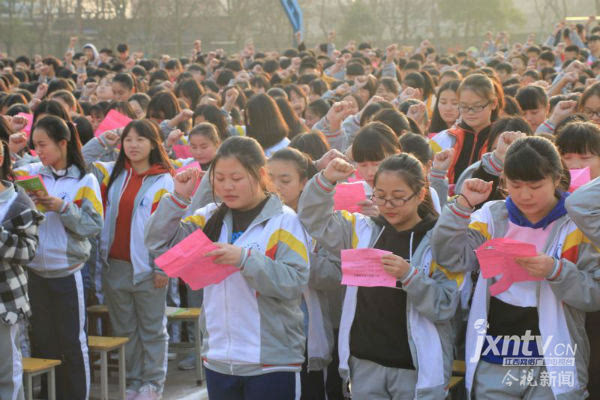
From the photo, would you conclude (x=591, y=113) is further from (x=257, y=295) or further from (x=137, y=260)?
(x=137, y=260)

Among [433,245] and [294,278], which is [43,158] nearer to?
[294,278]

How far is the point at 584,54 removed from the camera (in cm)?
1506

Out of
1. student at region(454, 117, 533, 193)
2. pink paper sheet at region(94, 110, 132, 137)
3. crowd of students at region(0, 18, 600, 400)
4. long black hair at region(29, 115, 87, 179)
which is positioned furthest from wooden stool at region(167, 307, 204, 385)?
student at region(454, 117, 533, 193)

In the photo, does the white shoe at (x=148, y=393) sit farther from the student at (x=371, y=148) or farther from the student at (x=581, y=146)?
the student at (x=581, y=146)

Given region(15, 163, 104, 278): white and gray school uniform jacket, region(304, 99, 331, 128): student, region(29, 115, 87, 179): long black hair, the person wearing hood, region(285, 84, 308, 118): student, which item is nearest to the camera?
region(15, 163, 104, 278): white and gray school uniform jacket

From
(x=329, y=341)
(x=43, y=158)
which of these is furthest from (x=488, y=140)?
(x=43, y=158)

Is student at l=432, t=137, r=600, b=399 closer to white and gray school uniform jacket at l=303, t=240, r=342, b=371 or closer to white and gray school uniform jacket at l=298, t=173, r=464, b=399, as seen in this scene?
white and gray school uniform jacket at l=298, t=173, r=464, b=399

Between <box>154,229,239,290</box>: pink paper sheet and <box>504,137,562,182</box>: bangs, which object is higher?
<box>504,137,562,182</box>: bangs

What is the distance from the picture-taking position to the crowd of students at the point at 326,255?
329 centimetres

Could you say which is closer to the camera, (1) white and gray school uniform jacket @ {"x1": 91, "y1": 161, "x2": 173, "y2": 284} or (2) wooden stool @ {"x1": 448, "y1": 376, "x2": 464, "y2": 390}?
(2) wooden stool @ {"x1": 448, "y1": 376, "x2": 464, "y2": 390}

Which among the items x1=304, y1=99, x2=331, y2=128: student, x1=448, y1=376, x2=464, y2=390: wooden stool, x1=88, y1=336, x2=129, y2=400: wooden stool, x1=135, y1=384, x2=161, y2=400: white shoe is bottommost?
x1=135, y1=384, x2=161, y2=400: white shoe

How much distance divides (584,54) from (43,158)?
39.9 ft

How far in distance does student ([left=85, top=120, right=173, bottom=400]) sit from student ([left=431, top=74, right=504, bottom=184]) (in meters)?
1.80

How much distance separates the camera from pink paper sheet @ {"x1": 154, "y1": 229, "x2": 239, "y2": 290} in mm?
3340
